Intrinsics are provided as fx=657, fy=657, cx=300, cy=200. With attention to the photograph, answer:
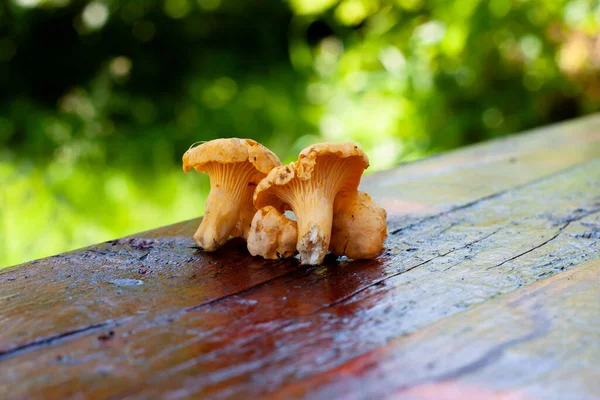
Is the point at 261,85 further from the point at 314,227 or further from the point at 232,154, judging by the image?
the point at 314,227

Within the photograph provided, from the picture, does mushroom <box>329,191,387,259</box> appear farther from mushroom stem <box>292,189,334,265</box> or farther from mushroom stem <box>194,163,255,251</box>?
mushroom stem <box>194,163,255,251</box>

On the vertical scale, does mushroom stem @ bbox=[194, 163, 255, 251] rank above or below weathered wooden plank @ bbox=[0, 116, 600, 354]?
above

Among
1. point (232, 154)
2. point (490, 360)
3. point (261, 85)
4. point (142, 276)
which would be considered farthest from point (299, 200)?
point (261, 85)

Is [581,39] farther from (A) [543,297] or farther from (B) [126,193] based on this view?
(A) [543,297]

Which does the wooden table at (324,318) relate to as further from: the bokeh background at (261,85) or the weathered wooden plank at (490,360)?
the bokeh background at (261,85)

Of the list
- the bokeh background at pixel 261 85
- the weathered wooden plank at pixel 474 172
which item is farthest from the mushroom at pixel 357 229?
the bokeh background at pixel 261 85

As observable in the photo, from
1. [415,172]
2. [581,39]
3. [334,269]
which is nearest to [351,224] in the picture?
[334,269]

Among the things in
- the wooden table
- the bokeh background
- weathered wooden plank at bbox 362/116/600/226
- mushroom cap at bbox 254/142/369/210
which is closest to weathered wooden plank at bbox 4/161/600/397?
the wooden table
